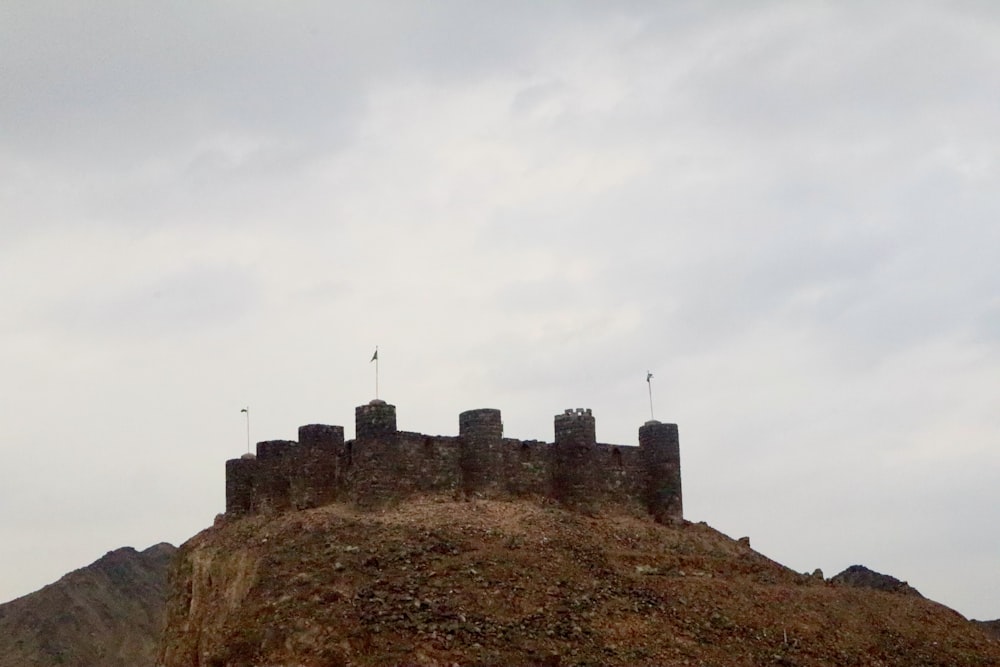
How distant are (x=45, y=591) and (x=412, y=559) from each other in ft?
200

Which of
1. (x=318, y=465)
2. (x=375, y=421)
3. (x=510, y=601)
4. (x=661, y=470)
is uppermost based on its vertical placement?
(x=375, y=421)

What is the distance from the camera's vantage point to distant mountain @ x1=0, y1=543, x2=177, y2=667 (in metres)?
74.2

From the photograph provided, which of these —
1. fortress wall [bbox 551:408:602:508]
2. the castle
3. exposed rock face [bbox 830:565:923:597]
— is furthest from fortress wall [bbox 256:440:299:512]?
exposed rock face [bbox 830:565:923:597]

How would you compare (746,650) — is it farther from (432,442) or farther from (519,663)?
(432,442)

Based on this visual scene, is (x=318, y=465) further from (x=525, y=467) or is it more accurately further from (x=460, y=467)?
(x=525, y=467)

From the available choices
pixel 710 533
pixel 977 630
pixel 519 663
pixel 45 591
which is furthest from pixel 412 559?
pixel 45 591

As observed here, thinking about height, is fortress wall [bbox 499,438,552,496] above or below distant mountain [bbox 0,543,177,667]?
above

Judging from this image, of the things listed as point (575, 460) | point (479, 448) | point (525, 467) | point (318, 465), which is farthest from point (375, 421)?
point (575, 460)

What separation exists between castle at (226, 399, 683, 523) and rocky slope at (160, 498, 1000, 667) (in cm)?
79

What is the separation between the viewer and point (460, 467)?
3247 cm

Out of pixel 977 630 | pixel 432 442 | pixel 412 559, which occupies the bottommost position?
pixel 977 630

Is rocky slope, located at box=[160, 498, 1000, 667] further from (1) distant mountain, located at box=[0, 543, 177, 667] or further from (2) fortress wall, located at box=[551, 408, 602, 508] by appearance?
(1) distant mountain, located at box=[0, 543, 177, 667]

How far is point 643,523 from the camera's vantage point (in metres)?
34.0

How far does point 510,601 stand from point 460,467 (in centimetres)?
681
